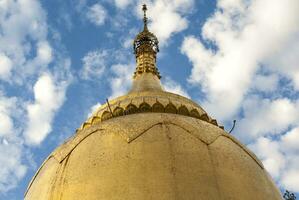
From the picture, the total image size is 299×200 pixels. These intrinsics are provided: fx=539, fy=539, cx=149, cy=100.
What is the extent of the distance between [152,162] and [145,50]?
18.0 ft

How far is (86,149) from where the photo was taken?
827 cm

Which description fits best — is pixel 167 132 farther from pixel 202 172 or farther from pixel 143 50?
pixel 143 50

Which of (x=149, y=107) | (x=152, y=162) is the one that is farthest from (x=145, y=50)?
(x=152, y=162)

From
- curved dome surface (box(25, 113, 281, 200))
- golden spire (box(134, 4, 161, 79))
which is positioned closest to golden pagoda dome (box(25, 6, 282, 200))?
curved dome surface (box(25, 113, 281, 200))

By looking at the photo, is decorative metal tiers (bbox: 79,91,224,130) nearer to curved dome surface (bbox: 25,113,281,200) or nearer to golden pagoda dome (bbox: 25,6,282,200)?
golden pagoda dome (bbox: 25,6,282,200)

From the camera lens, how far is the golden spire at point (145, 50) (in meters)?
12.3

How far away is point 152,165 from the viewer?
7559mm

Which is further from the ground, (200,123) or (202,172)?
(200,123)

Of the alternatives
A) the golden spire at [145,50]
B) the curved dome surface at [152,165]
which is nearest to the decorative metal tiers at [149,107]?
the curved dome surface at [152,165]

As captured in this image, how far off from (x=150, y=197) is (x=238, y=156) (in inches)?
73.7

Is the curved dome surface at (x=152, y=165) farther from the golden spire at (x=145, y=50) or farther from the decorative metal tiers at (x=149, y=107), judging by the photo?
the golden spire at (x=145, y=50)

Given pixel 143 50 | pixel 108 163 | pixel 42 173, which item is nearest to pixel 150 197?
pixel 108 163

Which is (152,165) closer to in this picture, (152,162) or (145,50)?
(152,162)

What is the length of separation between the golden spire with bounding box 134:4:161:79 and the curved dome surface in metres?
3.52
